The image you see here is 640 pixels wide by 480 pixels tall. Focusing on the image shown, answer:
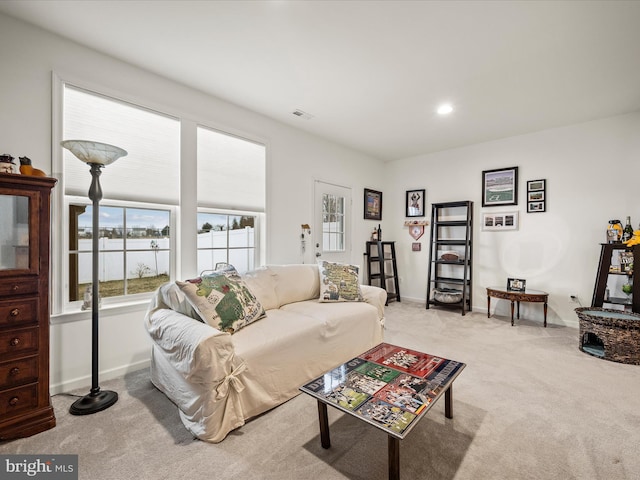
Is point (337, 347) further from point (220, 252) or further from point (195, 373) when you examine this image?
point (220, 252)

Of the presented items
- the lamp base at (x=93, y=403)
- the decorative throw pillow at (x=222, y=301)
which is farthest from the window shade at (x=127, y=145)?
the lamp base at (x=93, y=403)

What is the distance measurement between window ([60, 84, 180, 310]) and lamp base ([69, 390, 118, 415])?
2.38 ft

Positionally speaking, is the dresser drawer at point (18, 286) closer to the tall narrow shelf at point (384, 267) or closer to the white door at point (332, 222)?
the white door at point (332, 222)

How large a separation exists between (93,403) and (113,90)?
2361 millimetres

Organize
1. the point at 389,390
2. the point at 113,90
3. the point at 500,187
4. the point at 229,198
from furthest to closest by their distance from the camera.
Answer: the point at 500,187
the point at 229,198
the point at 113,90
the point at 389,390

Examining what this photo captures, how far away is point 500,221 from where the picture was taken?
4.34 m

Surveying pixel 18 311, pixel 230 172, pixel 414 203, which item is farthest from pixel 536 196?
pixel 18 311

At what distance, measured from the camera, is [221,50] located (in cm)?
229

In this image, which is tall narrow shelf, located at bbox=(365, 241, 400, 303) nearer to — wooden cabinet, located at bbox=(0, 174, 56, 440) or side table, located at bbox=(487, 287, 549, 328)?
side table, located at bbox=(487, 287, 549, 328)

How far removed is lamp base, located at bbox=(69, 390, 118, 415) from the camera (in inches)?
73.4

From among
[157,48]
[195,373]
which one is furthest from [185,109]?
[195,373]

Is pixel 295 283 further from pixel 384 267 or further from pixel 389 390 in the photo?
pixel 384 267

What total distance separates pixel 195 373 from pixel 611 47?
374 cm

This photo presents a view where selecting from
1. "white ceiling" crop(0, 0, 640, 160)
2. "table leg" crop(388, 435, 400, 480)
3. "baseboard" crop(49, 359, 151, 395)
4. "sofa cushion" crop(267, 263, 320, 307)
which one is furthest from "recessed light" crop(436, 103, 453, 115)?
"baseboard" crop(49, 359, 151, 395)
